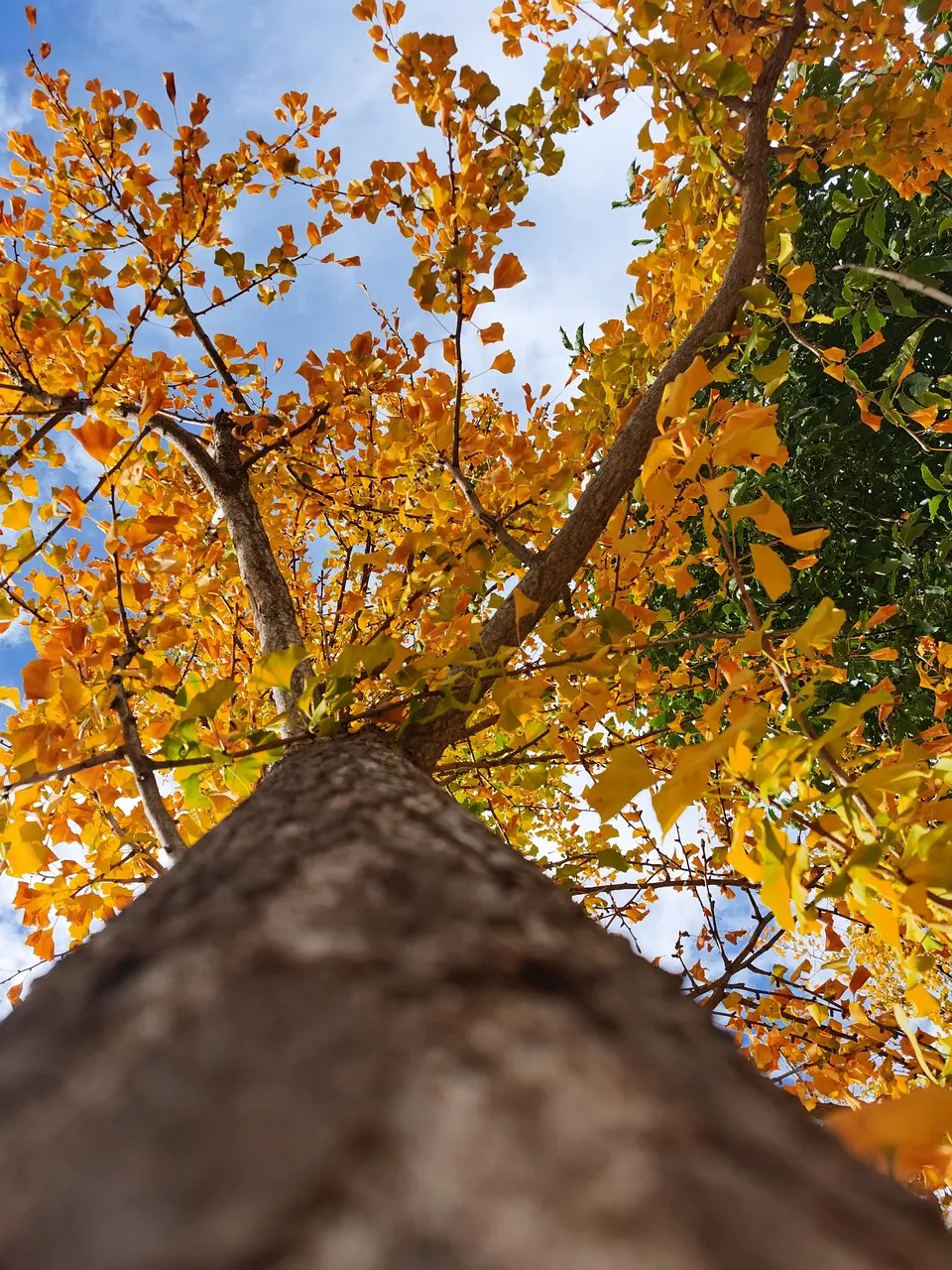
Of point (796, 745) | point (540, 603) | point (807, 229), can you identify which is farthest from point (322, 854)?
point (807, 229)

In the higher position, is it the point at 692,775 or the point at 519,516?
the point at 519,516

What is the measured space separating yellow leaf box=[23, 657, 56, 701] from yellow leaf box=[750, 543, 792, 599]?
120 cm

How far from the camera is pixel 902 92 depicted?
216 cm

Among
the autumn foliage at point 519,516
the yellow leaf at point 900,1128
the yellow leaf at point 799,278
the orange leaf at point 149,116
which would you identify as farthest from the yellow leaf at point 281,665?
the orange leaf at point 149,116

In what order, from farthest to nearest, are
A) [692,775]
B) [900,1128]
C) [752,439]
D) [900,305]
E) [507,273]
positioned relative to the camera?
[900,305]
[507,273]
[752,439]
[692,775]
[900,1128]

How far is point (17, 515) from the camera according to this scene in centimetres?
136

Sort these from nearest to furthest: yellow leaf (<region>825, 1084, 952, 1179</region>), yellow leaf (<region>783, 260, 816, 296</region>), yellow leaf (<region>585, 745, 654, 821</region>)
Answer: yellow leaf (<region>825, 1084, 952, 1179</region>), yellow leaf (<region>585, 745, 654, 821</region>), yellow leaf (<region>783, 260, 816, 296</region>)

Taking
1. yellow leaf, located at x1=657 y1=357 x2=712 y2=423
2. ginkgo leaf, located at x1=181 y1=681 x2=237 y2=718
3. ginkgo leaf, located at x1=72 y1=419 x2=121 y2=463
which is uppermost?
ginkgo leaf, located at x1=72 y1=419 x2=121 y2=463

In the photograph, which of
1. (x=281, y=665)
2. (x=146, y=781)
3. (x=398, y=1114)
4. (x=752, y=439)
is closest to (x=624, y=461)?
(x=752, y=439)

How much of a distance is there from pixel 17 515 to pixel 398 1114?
1434mm

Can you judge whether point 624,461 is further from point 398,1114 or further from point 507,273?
point 398,1114

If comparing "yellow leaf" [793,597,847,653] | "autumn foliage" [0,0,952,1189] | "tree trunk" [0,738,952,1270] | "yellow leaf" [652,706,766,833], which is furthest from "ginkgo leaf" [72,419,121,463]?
"yellow leaf" [793,597,847,653]

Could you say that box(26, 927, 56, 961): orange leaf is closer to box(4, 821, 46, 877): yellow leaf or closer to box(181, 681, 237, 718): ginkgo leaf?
box(4, 821, 46, 877): yellow leaf

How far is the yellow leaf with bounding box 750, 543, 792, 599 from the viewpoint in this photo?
1.03 meters
